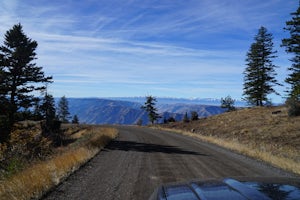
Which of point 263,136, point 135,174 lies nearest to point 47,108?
point 263,136

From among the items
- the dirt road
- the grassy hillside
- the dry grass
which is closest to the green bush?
the grassy hillside

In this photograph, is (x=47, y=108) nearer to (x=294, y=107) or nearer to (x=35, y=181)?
(x=294, y=107)

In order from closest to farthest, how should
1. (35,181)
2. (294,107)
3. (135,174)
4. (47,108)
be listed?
(35,181)
(135,174)
(294,107)
(47,108)

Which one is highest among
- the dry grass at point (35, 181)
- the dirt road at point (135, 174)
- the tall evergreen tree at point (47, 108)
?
the tall evergreen tree at point (47, 108)

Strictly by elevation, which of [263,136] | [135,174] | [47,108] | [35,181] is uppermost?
[47,108]

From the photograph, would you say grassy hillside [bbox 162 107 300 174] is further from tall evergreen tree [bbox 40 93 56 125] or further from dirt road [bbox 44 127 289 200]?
tall evergreen tree [bbox 40 93 56 125]

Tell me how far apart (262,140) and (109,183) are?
65.2ft

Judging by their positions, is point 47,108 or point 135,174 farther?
point 47,108

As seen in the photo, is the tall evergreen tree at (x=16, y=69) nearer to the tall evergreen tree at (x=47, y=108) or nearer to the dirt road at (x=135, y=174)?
the tall evergreen tree at (x=47, y=108)

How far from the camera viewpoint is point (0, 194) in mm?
7070

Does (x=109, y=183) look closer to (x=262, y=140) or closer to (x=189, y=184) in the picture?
(x=189, y=184)

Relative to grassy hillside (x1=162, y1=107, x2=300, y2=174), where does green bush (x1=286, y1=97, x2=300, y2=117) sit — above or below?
above

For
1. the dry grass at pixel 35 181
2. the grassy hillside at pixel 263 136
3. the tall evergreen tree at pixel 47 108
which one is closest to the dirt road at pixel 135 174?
the dry grass at pixel 35 181

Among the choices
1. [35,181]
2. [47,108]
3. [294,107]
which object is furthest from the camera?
[47,108]
